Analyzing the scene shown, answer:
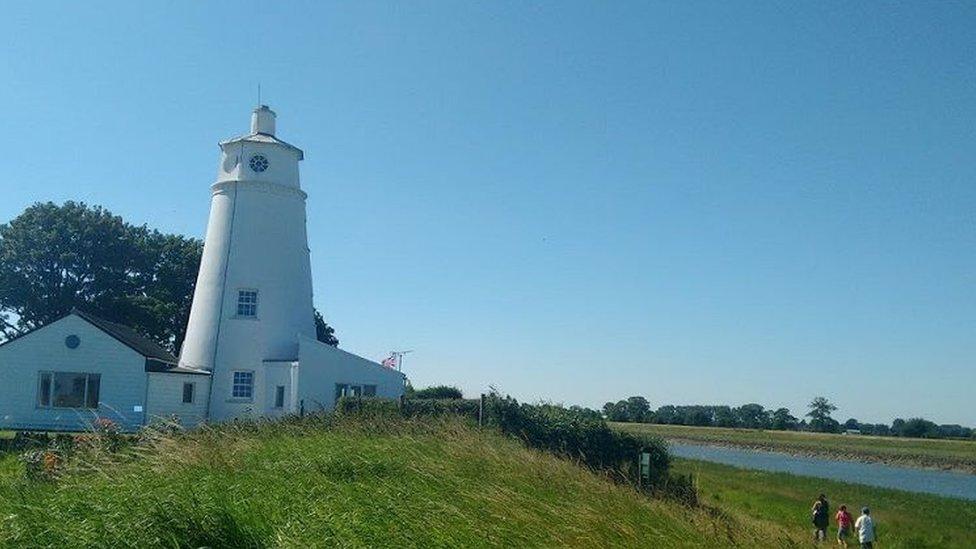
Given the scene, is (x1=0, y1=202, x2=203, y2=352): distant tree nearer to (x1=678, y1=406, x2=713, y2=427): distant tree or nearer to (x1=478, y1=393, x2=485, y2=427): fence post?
(x1=478, y1=393, x2=485, y2=427): fence post

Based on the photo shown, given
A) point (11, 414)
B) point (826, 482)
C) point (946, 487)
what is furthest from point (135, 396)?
point (946, 487)

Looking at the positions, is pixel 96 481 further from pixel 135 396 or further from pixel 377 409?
pixel 135 396

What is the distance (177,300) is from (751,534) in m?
47.9

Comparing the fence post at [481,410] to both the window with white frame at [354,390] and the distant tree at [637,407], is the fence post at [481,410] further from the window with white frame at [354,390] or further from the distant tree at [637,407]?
the distant tree at [637,407]

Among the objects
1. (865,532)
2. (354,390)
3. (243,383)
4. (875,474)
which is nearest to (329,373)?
(354,390)

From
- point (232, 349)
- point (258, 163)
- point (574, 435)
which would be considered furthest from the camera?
point (258, 163)

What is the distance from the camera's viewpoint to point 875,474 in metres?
61.4

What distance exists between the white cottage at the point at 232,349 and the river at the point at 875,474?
98.2 ft

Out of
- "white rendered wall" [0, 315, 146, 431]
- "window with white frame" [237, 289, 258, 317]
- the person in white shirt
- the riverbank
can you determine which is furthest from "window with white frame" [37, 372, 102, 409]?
the person in white shirt

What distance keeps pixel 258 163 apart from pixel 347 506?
2661 cm

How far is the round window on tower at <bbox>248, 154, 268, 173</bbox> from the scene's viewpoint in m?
33.1

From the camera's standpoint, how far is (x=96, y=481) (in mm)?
9812

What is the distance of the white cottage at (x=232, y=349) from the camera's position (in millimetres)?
30891

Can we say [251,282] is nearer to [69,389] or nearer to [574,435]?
[69,389]
